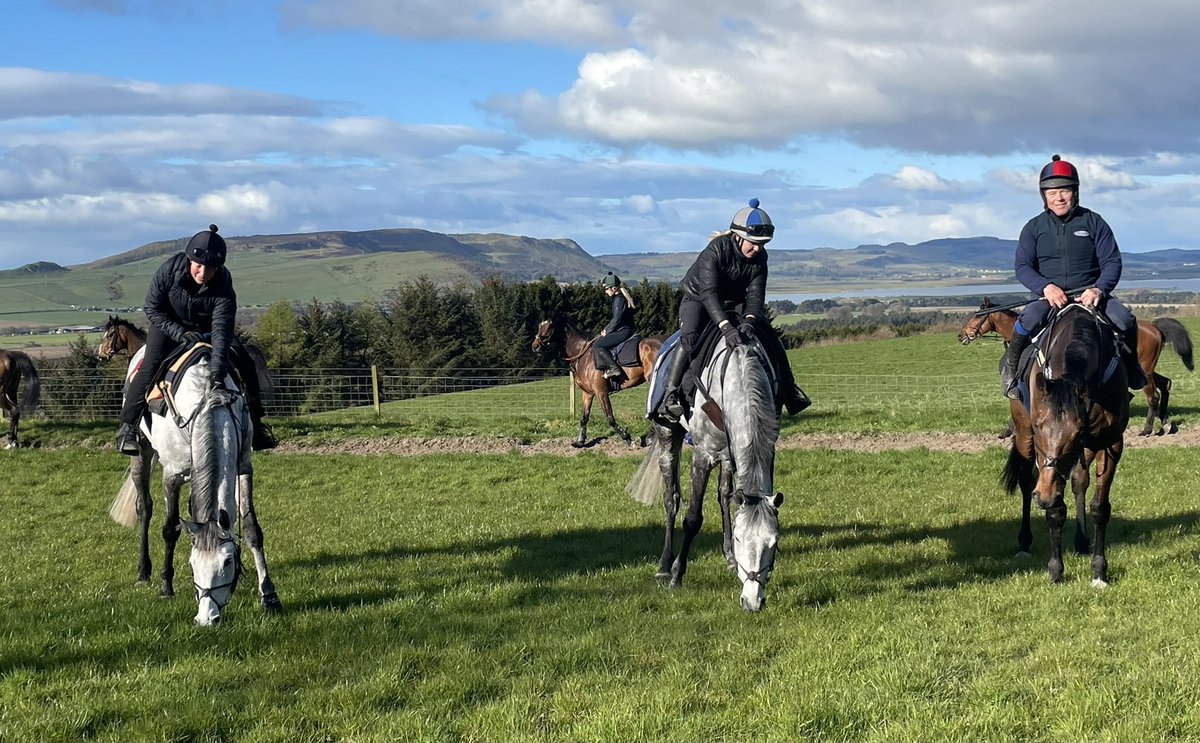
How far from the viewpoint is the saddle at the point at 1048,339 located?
8438mm

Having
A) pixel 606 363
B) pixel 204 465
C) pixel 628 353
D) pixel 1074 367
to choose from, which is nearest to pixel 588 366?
pixel 606 363

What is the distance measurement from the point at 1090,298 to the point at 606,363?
13.7 meters

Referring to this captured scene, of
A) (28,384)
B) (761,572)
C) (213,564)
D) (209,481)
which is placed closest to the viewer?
(213,564)

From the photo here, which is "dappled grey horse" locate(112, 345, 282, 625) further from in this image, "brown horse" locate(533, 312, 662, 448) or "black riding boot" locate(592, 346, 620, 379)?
"black riding boot" locate(592, 346, 620, 379)

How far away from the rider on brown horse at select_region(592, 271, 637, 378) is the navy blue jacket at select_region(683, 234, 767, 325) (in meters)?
11.9

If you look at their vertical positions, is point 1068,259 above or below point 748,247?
below

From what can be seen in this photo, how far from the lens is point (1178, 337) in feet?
64.3

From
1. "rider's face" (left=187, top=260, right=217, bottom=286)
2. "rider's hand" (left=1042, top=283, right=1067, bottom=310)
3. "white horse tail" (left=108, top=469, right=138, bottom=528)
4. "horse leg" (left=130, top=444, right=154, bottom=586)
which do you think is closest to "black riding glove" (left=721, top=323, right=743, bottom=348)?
"rider's hand" (left=1042, top=283, right=1067, bottom=310)

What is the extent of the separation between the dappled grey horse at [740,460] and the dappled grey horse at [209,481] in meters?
3.59

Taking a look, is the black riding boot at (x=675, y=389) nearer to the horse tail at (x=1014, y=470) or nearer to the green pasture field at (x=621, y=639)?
the green pasture field at (x=621, y=639)

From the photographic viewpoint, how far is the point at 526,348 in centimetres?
6169

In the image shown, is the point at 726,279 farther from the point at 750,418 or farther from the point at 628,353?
the point at 628,353

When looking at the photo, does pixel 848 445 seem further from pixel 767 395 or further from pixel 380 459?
pixel 767 395

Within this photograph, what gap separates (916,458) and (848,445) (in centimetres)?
215
